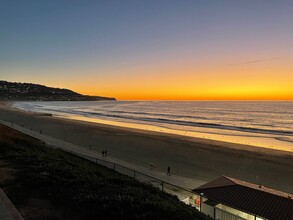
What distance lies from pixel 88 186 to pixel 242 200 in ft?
18.6

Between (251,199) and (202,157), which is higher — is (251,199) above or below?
above

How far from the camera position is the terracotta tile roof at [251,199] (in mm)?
9867

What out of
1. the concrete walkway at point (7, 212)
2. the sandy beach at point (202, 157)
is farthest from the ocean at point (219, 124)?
the concrete walkway at point (7, 212)

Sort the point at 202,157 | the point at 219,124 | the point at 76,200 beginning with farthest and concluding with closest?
the point at 219,124
the point at 202,157
the point at 76,200

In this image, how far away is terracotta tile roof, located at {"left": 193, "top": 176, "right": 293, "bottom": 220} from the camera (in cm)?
987

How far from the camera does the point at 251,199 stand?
10742 millimetres

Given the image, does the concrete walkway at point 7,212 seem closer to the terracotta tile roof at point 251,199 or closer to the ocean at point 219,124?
the terracotta tile roof at point 251,199

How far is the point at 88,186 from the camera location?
9664 millimetres

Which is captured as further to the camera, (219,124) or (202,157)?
(219,124)

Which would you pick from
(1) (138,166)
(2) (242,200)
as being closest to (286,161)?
(1) (138,166)

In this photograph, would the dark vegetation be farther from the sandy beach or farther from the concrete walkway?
the sandy beach

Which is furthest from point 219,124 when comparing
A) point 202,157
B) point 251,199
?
Result: point 251,199

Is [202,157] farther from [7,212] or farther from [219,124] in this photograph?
[219,124]

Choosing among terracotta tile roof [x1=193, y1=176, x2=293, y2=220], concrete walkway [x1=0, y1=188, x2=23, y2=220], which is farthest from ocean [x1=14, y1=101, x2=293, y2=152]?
concrete walkway [x1=0, y1=188, x2=23, y2=220]
